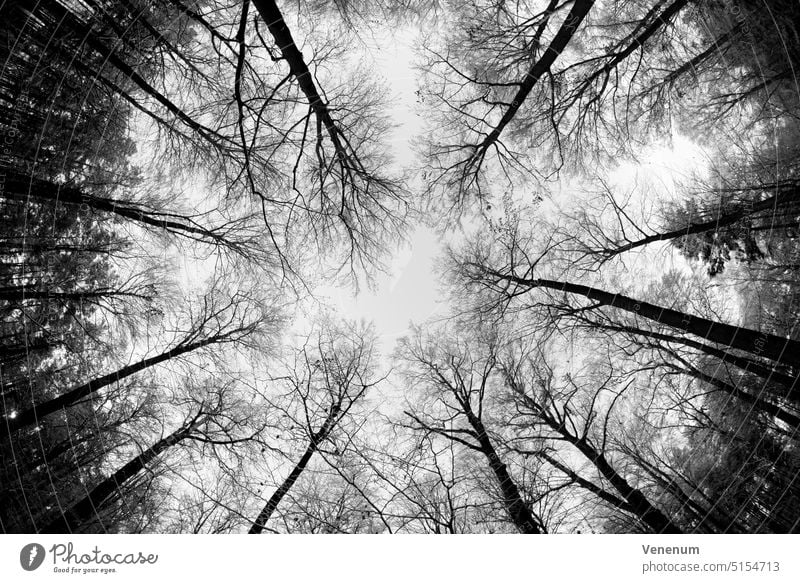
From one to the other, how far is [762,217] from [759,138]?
1.29 m

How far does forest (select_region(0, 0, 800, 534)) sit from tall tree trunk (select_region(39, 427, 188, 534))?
47 mm

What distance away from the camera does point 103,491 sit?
689 centimetres

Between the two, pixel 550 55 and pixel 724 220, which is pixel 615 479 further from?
pixel 550 55

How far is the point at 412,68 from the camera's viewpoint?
27.1 feet

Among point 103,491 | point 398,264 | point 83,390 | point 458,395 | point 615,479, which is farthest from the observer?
point 398,264

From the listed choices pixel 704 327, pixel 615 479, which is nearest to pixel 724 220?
pixel 704 327

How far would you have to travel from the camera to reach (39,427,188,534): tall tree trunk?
6.07 m

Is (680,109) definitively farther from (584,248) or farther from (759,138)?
(584,248)

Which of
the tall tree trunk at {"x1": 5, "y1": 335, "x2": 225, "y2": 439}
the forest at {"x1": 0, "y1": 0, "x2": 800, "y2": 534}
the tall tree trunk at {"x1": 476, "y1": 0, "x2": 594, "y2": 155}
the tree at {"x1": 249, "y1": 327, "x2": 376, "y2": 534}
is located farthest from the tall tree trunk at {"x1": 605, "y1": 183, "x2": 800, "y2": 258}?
the tall tree trunk at {"x1": 5, "y1": 335, "x2": 225, "y2": 439}

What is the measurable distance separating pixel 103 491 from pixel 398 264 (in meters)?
6.31

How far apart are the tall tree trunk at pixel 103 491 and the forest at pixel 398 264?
5 cm

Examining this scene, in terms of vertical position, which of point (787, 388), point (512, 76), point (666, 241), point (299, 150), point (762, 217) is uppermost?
point (299, 150)
